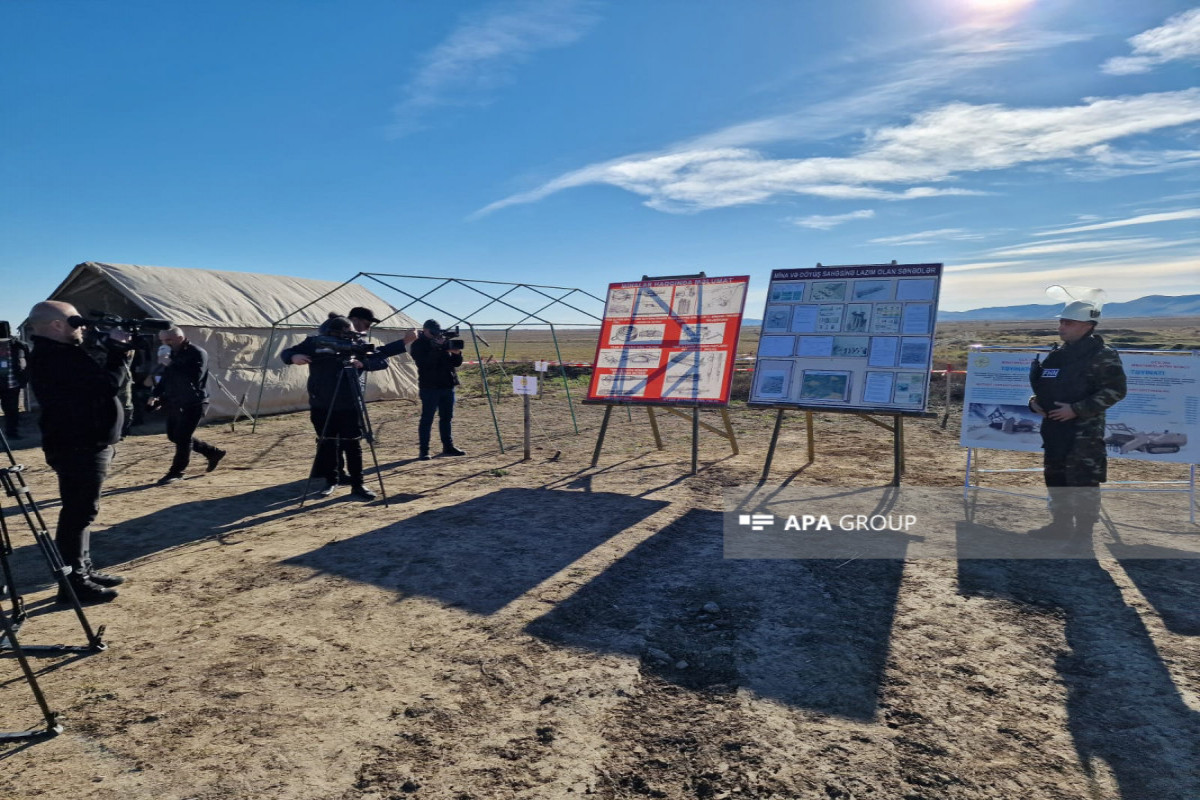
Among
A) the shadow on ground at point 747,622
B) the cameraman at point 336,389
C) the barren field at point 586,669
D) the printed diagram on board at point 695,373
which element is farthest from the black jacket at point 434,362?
the shadow on ground at point 747,622

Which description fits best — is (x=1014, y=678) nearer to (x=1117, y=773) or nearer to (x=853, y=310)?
(x=1117, y=773)

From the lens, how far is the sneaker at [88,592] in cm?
502

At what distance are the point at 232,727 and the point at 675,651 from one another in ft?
8.39

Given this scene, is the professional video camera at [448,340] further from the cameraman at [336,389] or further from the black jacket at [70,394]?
the black jacket at [70,394]

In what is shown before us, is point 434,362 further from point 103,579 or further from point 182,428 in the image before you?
point 103,579

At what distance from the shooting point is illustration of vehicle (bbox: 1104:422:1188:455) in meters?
7.09

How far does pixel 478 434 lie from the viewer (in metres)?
13.2

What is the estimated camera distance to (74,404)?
15.1ft

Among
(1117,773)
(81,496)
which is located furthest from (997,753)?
(81,496)

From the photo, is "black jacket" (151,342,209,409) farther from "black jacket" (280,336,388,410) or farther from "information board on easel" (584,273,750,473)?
"information board on easel" (584,273,750,473)

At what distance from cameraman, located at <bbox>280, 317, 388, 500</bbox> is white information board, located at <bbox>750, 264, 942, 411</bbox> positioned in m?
4.97

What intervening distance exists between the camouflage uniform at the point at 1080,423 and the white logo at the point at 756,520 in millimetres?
2677

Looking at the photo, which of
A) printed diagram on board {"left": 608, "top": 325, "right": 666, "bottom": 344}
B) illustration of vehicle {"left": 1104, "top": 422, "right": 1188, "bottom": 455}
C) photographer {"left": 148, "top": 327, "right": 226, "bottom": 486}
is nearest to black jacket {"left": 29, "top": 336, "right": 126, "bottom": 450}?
photographer {"left": 148, "top": 327, "right": 226, "bottom": 486}

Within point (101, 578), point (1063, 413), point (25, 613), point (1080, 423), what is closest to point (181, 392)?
point (101, 578)
